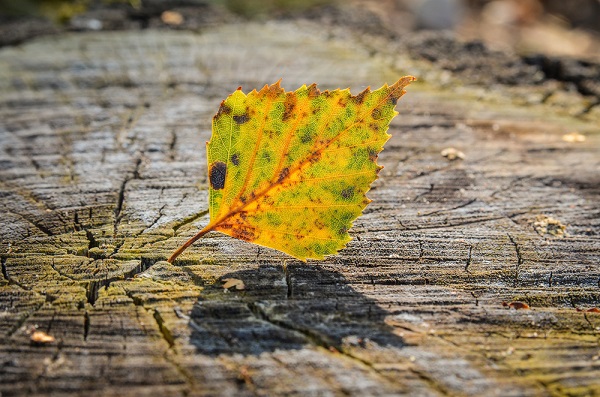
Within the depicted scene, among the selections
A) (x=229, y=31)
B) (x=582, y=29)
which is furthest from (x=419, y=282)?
(x=582, y=29)

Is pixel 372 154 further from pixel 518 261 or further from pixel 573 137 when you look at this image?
pixel 573 137

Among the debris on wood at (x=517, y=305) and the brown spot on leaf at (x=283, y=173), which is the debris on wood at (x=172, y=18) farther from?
the debris on wood at (x=517, y=305)

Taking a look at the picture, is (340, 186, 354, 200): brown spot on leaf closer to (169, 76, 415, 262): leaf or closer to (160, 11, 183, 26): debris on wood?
(169, 76, 415, 262): leaf

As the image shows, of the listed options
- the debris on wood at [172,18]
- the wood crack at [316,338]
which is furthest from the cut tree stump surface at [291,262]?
the debris on wood at [172,18]

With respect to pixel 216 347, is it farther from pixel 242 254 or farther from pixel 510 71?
pixel 510 71

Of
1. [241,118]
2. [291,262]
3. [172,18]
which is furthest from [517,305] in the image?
[172,18]
